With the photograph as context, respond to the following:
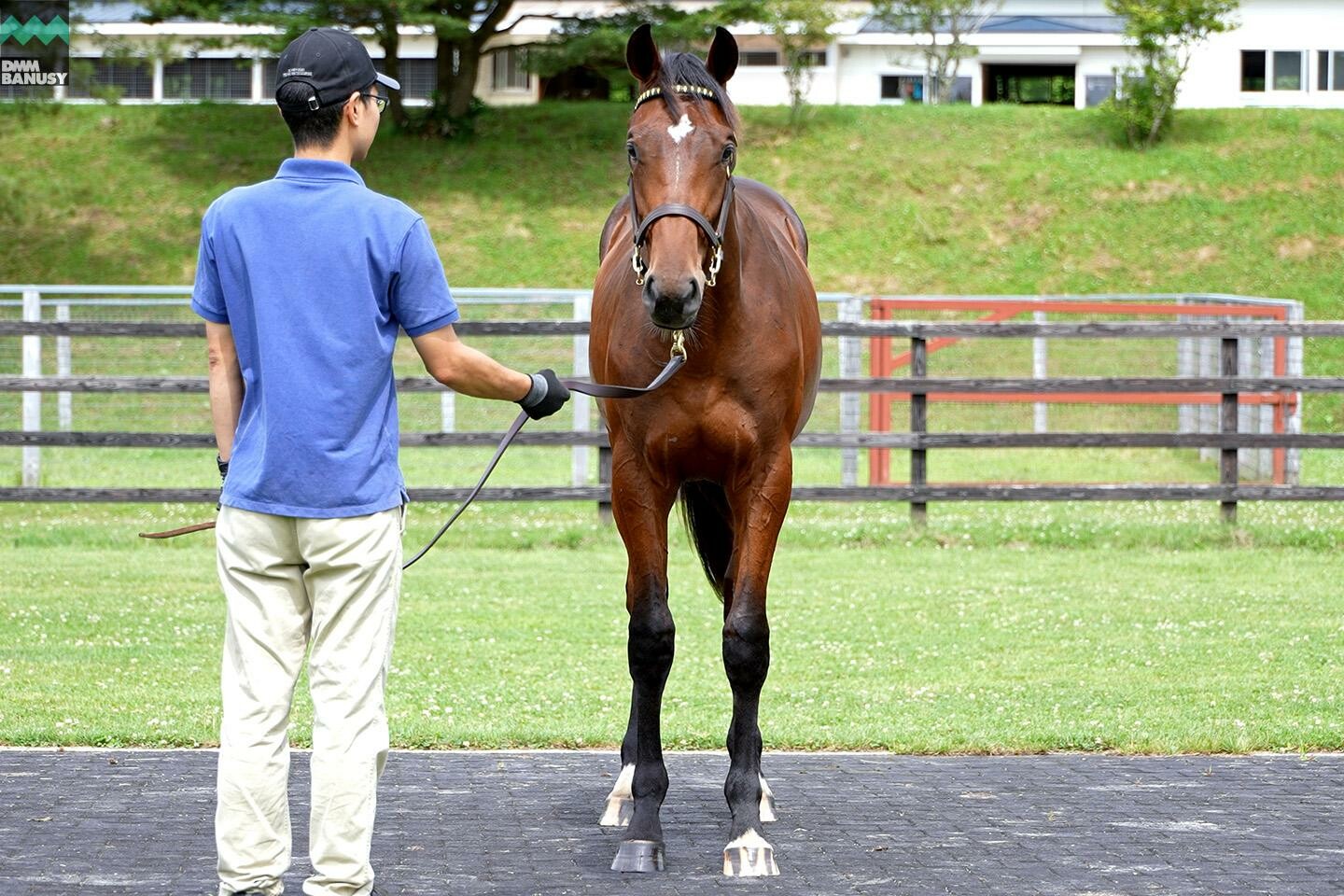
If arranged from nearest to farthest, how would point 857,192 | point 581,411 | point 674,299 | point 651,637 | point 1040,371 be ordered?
1. point 674,299
2. point 651,637
3. point 581,411
4. point 1040,371
5. point 857,192

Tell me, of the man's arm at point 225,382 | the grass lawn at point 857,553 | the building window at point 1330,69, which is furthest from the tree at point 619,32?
the man's arm at point 225,382

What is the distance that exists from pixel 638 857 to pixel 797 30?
105 ft

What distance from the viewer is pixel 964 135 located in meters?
32.7

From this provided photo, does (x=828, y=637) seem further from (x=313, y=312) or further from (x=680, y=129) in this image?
(x=313, y=312)

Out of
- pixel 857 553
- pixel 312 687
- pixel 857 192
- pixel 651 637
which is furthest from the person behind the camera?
pixel 857 192

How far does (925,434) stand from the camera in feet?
41.4

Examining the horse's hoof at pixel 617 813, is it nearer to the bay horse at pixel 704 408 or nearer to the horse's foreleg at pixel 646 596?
the bay horse at pixel 704 408

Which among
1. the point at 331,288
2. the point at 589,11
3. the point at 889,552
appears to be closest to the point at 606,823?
the point at 331,288

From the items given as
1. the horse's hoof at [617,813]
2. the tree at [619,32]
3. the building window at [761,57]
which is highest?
the building window at [761,57]

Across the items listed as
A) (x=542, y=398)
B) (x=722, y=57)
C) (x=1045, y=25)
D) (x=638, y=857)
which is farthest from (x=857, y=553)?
(x=1045, y=25)

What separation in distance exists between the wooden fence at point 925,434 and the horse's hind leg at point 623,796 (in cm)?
652

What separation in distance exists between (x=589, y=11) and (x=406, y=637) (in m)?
25.1

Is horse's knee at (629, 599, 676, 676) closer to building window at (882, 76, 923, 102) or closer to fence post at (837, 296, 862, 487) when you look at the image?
fence post at (837, 296, 862, 487)

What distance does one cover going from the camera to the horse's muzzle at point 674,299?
440cm
